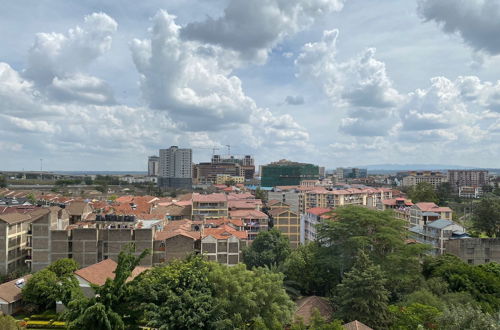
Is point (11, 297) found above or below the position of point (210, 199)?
below

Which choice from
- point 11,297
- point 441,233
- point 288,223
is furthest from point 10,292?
point 441,233

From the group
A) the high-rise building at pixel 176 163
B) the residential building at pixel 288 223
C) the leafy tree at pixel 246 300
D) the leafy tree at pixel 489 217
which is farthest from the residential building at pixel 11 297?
the high-rise building at pixel 176 163

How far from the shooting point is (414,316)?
22.3 meters

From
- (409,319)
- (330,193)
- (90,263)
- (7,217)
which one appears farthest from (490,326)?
(330,193)

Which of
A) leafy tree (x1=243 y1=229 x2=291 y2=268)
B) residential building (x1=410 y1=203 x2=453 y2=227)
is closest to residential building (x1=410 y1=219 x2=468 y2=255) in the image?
residential building (x1=410 y1=203 x2=453 y2=227)

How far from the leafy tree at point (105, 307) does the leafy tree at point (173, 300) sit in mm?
562

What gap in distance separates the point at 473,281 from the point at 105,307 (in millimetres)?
25829

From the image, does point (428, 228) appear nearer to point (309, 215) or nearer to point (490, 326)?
point (309, 215)

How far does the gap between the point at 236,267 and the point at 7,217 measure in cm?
2662

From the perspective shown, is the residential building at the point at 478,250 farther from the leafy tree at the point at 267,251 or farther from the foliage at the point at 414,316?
the foliage at the point at 414,316

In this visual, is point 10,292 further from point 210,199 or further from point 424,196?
point 424,196

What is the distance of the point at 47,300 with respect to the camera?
29734 mm

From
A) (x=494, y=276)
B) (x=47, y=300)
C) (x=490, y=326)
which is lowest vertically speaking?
(x=47, y=300)

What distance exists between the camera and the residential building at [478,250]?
134 feet
